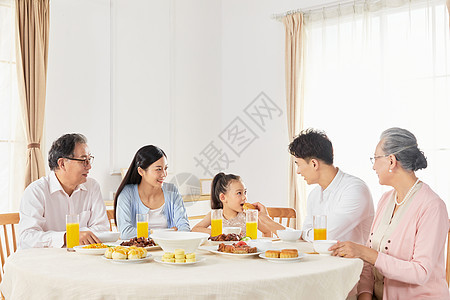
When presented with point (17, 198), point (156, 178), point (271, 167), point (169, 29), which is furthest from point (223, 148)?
point (156, 178)

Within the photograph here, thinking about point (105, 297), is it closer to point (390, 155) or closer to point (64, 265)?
point (64, 265)

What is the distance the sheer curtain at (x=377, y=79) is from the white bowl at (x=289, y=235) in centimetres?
208

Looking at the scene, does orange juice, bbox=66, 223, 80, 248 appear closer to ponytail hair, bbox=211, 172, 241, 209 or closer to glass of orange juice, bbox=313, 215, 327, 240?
glass of orange juice, bbox=313, 215, 327, 240

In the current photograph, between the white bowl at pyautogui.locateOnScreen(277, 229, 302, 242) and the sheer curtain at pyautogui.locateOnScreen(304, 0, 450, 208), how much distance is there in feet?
6.84

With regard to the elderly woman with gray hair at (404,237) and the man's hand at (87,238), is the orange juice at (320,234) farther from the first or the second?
the man's hand at (87,238)

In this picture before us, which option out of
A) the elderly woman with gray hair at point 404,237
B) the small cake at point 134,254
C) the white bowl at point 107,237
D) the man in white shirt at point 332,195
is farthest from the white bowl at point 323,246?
the white bowl at point 107,237

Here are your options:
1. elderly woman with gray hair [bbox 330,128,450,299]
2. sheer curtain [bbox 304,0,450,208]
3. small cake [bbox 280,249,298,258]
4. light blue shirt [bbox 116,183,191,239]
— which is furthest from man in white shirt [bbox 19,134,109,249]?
sheer curtain [bbox 304,0,450,208]

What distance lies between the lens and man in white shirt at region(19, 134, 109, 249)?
2.59m

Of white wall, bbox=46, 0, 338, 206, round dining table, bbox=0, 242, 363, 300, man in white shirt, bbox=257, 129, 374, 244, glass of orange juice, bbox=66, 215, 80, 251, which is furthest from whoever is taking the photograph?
white wall, bbox=46, 0, 338, 206

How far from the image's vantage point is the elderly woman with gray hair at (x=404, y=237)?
6.53 feet

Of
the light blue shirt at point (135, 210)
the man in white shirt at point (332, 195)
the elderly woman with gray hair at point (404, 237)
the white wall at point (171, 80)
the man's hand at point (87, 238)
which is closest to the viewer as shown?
the elderly woman with gray hair at point (404, 237)

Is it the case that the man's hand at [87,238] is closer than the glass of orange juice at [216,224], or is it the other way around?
the man's hand at [87,238]

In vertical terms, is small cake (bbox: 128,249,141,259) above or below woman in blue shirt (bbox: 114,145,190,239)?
below

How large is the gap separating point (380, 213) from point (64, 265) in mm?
1391
